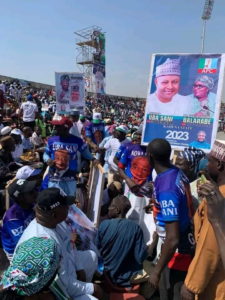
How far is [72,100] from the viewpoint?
7.63 metres

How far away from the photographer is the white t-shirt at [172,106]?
412 cm

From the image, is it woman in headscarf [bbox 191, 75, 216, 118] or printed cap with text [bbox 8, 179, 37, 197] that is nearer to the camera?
printed cap with text [bbox 8, 179, 37, 197]

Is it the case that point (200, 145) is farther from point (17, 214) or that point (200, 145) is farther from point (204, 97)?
point (17, 214)

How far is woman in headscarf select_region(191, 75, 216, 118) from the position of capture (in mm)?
3938

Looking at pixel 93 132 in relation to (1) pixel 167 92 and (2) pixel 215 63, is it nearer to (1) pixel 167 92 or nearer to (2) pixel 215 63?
(1) pixel 167 92

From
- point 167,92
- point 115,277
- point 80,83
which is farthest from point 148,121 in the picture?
point 80,83

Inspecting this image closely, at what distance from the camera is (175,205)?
2.17 meters

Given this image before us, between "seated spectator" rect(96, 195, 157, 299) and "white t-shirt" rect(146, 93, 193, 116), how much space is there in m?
1.96

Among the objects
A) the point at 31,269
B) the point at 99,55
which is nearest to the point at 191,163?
the point at 31,269

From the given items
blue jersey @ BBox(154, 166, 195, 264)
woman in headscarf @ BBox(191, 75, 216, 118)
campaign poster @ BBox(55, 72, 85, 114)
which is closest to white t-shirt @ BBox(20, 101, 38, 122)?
campaign poster @ BBox(55, 72, 85, 114)

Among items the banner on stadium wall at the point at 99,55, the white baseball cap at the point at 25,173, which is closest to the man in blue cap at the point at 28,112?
the white baseball cap at the point at 25,173

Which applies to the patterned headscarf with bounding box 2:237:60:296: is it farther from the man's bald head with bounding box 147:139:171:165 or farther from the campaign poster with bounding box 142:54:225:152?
the campaign poster with bounding box 142:54:225:152

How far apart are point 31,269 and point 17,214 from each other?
4.19 feet

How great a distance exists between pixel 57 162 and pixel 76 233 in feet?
4.25
